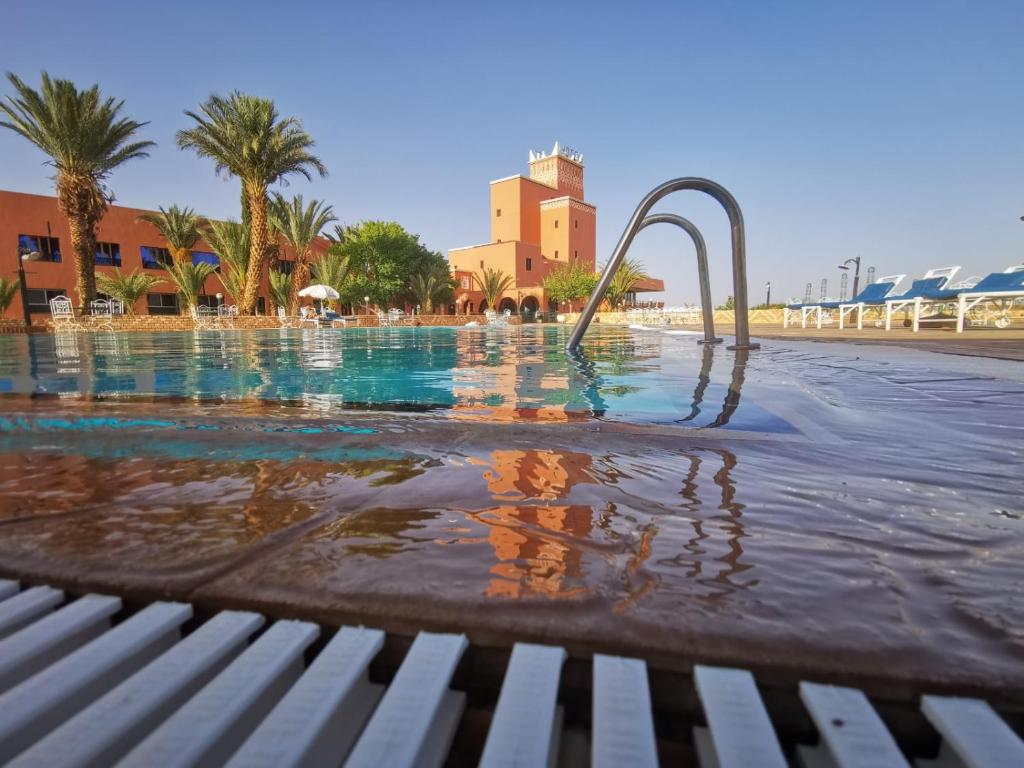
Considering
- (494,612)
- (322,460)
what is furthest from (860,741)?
(322,460)

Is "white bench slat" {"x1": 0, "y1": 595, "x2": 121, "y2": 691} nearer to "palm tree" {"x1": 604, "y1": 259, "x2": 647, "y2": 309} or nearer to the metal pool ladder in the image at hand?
the metal pool ladder

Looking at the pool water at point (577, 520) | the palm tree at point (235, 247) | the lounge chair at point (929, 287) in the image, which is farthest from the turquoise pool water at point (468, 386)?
the palm tree at point (235, 247)

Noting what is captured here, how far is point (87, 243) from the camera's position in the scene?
54.4ft

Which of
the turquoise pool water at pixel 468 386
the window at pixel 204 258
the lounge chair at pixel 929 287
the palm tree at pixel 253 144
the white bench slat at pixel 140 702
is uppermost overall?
the palm tree at pixel 253 144

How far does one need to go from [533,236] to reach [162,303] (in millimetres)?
23902

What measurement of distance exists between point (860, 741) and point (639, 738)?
24cm

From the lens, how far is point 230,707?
23.5 inches

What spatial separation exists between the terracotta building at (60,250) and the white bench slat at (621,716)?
2457 cm

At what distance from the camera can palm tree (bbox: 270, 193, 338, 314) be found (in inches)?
882

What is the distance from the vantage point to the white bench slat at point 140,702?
0.55m

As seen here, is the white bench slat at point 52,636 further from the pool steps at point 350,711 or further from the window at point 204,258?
the window at point 204,258

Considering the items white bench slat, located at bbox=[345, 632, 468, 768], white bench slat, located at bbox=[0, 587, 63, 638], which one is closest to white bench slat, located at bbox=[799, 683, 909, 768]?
white bench slat, located at bbox=[345, 632, 468, 768]

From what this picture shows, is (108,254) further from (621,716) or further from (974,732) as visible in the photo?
(974,732)

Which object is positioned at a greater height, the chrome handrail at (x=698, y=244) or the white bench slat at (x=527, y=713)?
the chrome handrail at (x=698, y=244)
